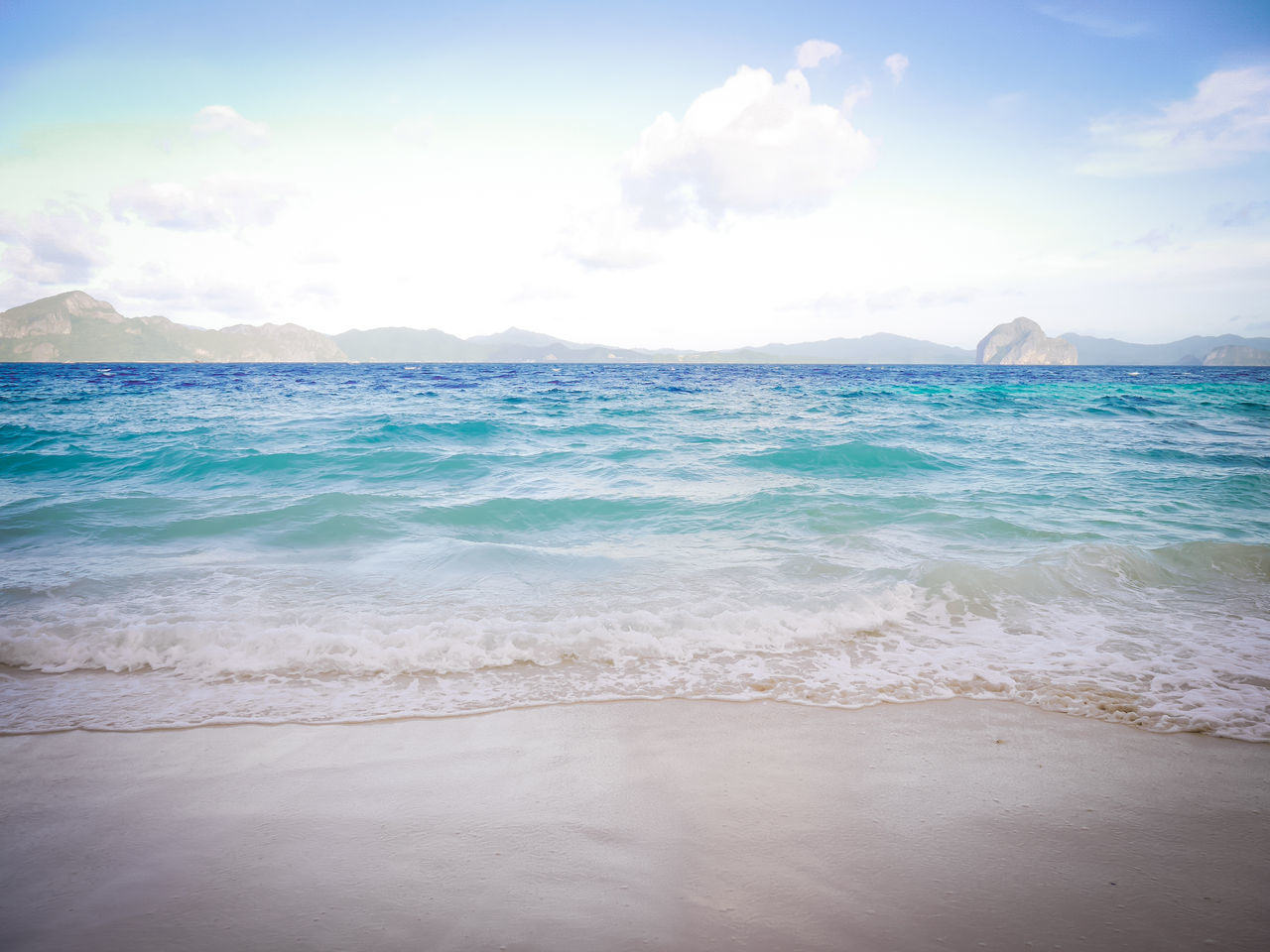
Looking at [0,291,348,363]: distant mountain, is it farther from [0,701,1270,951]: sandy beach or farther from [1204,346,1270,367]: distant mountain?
[1204,346,1270,367]: distant mountain

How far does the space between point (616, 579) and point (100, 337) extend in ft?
702

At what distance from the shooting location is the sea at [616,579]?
13.2ft

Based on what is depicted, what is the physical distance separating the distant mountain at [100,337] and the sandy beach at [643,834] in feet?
573

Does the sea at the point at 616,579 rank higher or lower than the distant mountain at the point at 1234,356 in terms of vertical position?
lower

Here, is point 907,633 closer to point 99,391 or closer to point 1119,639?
point 1119,639

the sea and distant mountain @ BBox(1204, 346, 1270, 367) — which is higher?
distant mountain @ BBox(1204, 346, 1270, 367)

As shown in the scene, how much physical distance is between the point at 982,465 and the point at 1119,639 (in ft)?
28.6

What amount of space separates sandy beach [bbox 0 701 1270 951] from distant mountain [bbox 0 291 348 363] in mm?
174581

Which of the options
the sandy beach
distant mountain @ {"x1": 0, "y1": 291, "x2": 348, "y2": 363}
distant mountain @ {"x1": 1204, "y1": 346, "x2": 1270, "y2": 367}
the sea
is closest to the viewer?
the sandy beach

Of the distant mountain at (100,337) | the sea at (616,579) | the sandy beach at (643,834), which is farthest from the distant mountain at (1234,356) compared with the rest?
the distant mountain at (100,337)

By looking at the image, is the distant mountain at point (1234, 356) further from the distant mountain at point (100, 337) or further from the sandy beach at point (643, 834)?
the distant mountain at point (100, 337)

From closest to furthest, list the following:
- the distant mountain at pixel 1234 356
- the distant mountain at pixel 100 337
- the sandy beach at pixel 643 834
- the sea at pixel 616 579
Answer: the sandy beach at pixel 643 834 → the sea at pixel 616 579 → the distant mountain at pixel 100 337 → the distant mountain at pixel 1234 356

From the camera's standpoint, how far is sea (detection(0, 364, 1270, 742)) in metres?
4.02

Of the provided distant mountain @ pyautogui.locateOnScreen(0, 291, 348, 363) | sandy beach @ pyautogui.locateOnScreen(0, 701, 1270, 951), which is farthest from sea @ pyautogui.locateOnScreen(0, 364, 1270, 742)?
distant mountain @ pyautogui.locateOnScreen(0, 291, 348, 363)
